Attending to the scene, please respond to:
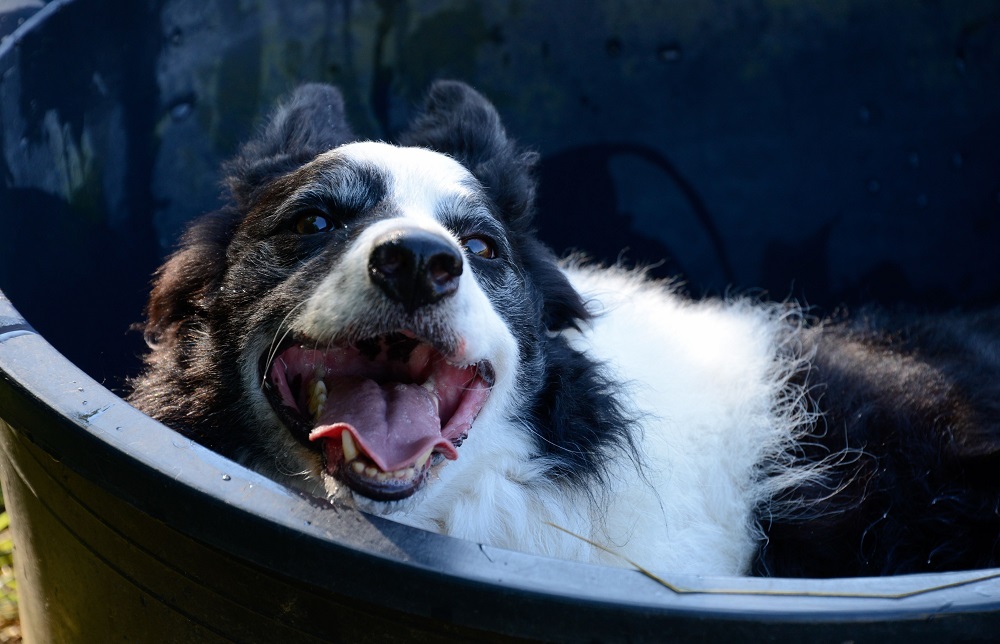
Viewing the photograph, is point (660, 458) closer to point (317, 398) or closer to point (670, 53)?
point (317, 398)

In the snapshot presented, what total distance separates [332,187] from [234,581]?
1.11 m

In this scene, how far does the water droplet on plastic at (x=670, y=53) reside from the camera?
4.49m

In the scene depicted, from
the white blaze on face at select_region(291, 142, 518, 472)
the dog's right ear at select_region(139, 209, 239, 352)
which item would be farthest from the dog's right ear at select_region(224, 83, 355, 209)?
the white blaze on face at select_region(291, 142, 518, 472)

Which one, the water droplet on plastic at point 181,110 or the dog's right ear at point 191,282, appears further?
the water droplet on plastic at point 181,110

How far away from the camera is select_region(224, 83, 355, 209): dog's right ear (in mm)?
2754

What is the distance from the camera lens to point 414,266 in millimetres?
2004

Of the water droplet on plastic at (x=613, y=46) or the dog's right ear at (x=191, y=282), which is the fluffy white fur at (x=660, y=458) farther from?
the water droplet on plastic at (x=613, y=46)

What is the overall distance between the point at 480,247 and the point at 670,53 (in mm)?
2401

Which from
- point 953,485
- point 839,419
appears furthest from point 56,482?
point 953,485

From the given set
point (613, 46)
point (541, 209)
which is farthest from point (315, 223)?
point (613, 46)

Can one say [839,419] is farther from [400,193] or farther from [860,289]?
[860,289]

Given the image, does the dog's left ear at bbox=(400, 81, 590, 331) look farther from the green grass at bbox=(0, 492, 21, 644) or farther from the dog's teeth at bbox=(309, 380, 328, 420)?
the green grass at bbox=(0, 492, 21, 644)

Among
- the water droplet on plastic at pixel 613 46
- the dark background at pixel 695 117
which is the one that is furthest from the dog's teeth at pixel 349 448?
the water droplet on plastic at pixel 613 46

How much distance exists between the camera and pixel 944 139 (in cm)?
449
